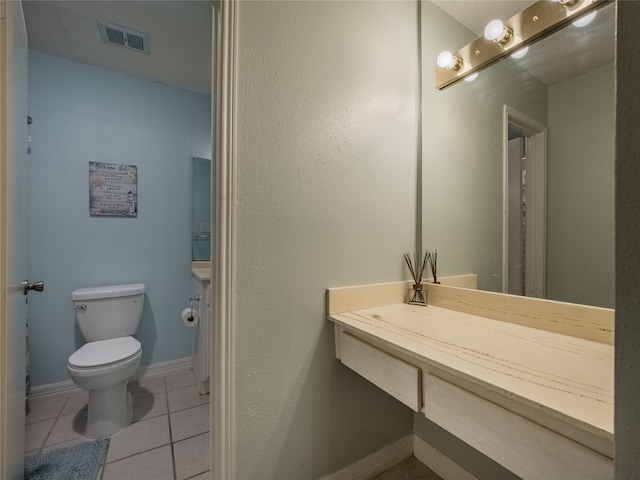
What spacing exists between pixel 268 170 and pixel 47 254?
1868 millimetres

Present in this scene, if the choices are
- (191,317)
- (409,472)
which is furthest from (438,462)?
(191,317)

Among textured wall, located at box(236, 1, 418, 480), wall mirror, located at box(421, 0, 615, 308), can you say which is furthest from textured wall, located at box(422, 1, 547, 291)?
textured wall, located at box(236, 1, 418, 480)

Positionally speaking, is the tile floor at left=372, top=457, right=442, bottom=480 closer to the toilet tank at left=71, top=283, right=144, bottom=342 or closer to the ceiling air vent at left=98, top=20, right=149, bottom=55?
the toilet tank at left=71, top=283, right=144, bottom=342

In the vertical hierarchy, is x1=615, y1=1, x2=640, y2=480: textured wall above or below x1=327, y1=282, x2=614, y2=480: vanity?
above

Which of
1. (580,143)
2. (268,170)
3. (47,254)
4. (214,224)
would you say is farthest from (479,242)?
(47,254)

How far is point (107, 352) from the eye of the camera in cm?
156

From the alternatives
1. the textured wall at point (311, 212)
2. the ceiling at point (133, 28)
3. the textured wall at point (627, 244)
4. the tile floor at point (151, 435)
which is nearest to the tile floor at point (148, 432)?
the tile floor at point (151, 435)

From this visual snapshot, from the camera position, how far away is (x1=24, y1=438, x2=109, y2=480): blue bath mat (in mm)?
1214

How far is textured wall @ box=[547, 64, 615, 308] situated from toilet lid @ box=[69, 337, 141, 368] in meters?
2.05

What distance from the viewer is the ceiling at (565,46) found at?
86cm

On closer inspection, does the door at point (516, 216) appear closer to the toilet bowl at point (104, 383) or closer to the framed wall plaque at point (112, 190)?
the toilet bowl at point (104, 383)

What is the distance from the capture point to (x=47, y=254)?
1811mm

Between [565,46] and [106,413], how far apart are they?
2648 millimetres

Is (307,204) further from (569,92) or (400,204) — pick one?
(569,92)
